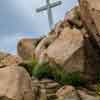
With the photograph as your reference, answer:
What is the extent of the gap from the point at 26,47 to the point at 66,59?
7.75m

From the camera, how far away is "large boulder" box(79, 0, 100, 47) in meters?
22.5

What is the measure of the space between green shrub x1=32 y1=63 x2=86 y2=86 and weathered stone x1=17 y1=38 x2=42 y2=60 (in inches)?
205

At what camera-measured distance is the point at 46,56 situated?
1011 inches

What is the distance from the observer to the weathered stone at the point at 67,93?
2150cm

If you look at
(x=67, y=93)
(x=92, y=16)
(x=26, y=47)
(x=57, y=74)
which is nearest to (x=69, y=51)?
(x=57, y=74)

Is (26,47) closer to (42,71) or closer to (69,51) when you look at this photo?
(42,71)

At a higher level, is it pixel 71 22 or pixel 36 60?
pixel 71 22

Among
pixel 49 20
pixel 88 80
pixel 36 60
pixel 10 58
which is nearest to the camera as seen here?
pixel 88 80

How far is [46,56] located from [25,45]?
6.35m

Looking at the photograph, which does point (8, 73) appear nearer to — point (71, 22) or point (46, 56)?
point (46, 56)

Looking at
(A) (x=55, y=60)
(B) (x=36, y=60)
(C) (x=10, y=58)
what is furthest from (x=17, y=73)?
(C) (x=10, y=58)

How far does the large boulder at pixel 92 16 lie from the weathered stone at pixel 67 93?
3.15 metres

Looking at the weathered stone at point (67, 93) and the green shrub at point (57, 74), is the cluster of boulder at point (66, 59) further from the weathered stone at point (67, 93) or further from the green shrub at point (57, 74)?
the green shrub at point (57, 74)

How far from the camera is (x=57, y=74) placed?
24.3 meters
